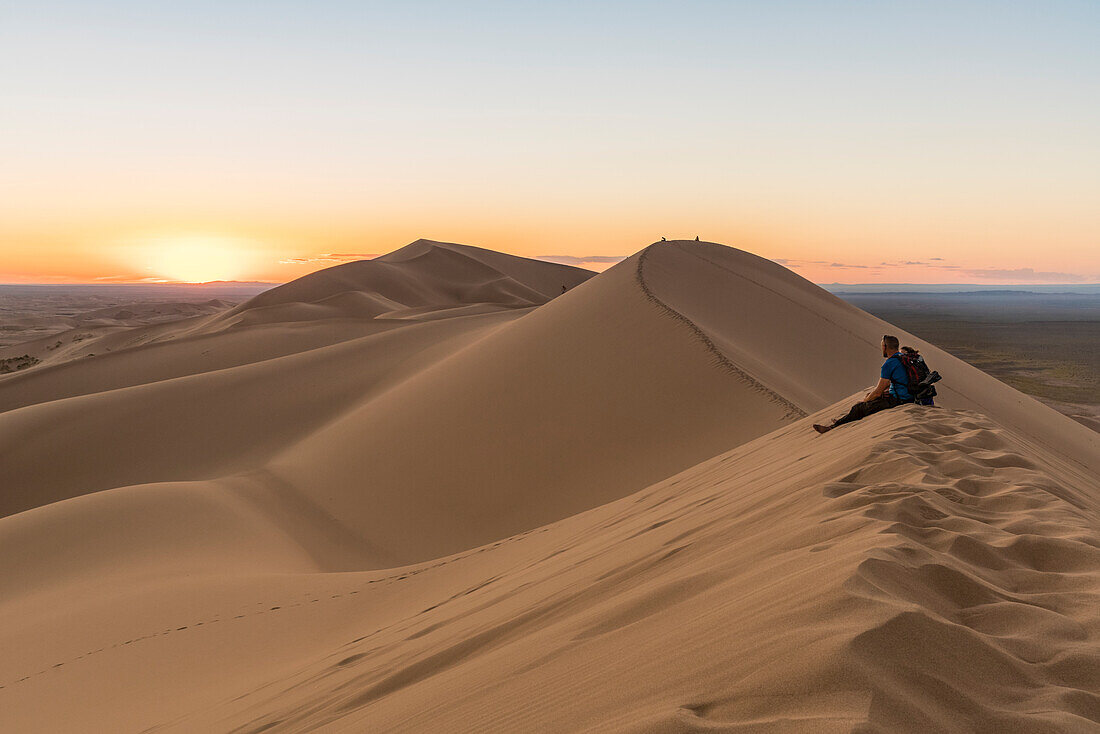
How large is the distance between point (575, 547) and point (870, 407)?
2993mm

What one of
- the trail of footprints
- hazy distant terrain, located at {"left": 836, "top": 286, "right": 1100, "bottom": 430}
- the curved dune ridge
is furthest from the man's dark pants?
hazy distant terrain, located at {"left": 836, "top": 286, "right": 1100, "bottom": 430}

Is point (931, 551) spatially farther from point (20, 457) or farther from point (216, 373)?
point (216, 373)

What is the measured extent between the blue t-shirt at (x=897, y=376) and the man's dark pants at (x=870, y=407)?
0.06 metres

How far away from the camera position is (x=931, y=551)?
109 inches

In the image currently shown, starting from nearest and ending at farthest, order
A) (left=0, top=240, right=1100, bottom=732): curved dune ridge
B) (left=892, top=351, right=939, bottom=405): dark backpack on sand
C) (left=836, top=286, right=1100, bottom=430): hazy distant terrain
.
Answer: (left=0, top=240, right=1100, bottom=732): curved dune ridge, (left=892, top=351, right=939, bottom=405): dark backpack on sand, (left=836, top=286, right=1100, bottom=430): hazy distant terrain

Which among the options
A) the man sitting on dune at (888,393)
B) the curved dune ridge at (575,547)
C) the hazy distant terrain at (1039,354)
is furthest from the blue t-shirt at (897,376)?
the hazy distant terrain at (1039,354)

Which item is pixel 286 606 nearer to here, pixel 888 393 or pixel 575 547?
pixel 575 547

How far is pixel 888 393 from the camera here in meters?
6.42

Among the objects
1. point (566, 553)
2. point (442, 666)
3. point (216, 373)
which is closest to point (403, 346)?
point (216, 373)

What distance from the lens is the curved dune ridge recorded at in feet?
7.12

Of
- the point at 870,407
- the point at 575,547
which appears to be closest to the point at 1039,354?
the point at 870,407

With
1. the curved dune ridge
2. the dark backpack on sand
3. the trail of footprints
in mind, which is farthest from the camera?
the dark backpack on sand

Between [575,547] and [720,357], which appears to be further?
[720,357]

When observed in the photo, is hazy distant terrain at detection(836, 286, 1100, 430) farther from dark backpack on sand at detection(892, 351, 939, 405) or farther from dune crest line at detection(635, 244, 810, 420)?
dark backpack on sand at detection(892, 351, 939, 405)
